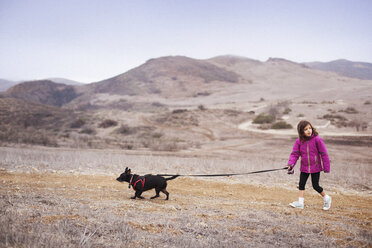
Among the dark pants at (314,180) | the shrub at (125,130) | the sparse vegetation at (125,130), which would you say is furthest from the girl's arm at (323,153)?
the shrub at (125,130)

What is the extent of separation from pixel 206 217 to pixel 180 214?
0.49m

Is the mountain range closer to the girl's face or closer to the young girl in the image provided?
the young girl

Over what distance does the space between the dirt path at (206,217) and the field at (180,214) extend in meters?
0.01

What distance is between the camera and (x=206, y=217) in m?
4.54

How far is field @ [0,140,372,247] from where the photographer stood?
3.18 meters

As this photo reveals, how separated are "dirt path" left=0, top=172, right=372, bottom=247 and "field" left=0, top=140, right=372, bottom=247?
0.05 feet

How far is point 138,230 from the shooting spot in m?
3.58

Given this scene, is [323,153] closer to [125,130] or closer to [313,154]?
[313,154]

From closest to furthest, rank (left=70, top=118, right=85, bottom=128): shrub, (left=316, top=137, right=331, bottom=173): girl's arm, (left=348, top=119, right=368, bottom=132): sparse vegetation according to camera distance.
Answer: (left=316, top=137, right=331, bottom=173): girl's arm, (left=348, top=119, right=368, bottom=132): sparse vegetation, (left=70, top=118, right=85, bottom=128): shrub

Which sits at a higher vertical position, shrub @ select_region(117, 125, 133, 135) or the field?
shrub @ select_region(117, 125, 133, 135)

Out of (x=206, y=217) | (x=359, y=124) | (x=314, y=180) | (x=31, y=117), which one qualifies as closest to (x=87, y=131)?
(x=31, y=117)

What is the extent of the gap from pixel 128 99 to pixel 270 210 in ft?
258

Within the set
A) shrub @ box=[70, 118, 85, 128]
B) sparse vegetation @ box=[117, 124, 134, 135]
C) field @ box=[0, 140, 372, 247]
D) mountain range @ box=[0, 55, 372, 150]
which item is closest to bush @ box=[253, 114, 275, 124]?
mountain range @ box=[0, 55, 372, 150]

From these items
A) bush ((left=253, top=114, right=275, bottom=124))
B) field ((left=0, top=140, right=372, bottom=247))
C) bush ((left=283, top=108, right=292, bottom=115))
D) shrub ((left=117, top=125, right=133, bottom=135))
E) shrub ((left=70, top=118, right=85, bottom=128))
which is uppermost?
bush ((left=283, top=108, right=292, bottom=115))
